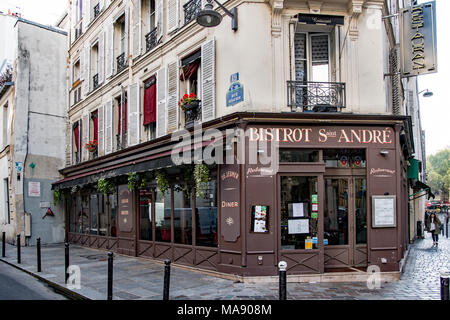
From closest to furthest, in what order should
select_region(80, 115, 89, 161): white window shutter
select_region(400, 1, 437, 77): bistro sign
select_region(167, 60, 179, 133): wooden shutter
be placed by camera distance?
select_region(400, 1, 437, 77): bistro sign, select_region(167, 60, 179, 133): wooden shutter, select_region(80, 115, 89, 161): white window shutter

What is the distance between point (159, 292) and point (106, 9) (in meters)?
12.0

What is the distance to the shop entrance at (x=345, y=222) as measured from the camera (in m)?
9.89

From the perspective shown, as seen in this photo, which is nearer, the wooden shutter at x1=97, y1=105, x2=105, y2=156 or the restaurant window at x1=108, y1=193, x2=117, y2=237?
the restaurant window at x1=108, y1=193, x2=117, y2=237

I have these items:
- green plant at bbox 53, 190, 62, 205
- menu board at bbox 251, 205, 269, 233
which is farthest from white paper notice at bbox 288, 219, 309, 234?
green plant at bbox 53, 190, 62, 205

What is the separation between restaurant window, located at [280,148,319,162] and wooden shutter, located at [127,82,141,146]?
6022 millimetres

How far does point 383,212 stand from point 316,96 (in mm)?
3083

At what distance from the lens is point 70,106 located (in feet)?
65.2

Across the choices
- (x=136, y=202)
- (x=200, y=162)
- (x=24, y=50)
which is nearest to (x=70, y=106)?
(x=24, y=50)

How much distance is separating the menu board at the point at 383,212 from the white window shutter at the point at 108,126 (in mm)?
9873

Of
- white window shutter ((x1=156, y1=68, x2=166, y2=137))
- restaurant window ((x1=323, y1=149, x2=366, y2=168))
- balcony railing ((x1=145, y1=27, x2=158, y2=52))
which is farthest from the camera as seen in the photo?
balcony railing ((x1=145, y1=27, x2=158, y2=52))

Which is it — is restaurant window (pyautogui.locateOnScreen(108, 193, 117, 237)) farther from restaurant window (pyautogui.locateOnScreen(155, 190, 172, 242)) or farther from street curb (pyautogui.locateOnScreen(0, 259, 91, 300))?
street curb (pyautogui.locateOnScreen(0, 259, 91, 300))

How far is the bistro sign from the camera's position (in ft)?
33.8

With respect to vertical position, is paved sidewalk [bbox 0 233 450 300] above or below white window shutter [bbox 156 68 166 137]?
below

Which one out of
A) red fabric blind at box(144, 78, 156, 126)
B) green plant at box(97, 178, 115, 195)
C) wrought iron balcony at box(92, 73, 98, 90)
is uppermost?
wrought iron balcony at box(92, 73, 98, 90)
